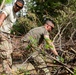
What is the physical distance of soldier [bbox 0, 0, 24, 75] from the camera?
24.4ft

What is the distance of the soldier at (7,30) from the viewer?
7.43 m

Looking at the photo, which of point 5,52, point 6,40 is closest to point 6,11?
point 6,40

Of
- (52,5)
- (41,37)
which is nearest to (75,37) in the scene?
(41,37)

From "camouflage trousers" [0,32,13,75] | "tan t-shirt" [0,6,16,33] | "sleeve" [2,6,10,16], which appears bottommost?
"camouflage trousers" [0,32,13,75]

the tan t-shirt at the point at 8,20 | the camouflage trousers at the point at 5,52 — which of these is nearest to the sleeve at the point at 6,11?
the tan t-shirt at the point at 8,20

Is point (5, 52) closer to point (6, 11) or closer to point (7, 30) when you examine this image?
point (7, 30)

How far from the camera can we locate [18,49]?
7.17m

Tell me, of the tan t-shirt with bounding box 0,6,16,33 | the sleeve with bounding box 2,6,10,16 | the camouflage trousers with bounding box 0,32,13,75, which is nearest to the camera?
the sleeve with bounding box 2,6,10,16

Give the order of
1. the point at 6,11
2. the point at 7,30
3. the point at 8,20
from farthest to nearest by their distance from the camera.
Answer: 1. the point at 7,30
2. the point at 8,20
3. the point at 6,11

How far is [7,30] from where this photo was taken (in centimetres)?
780

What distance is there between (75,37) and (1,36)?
202cm

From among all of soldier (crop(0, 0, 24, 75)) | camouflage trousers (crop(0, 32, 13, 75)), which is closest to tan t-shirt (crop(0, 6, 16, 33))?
soldier (crop(0, 0, 24, 75))

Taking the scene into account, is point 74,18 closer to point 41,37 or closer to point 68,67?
point 41,37

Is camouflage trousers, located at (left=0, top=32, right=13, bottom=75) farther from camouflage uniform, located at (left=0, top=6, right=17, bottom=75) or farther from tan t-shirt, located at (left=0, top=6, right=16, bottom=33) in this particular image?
tan t-shirt, located at (left=0, top=6, right=16, bottom=33)
